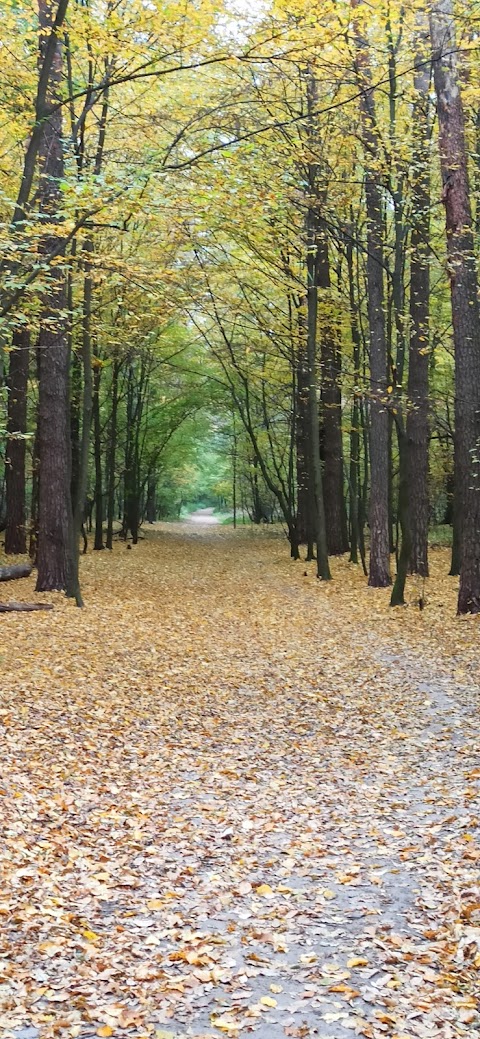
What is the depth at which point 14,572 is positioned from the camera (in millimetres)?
15445

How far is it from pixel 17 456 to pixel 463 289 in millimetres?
10934

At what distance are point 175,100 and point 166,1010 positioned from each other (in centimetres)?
1207

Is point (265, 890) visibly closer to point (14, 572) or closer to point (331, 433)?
point (14, 572)

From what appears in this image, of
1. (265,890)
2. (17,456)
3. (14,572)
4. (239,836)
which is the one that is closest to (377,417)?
(14,572)

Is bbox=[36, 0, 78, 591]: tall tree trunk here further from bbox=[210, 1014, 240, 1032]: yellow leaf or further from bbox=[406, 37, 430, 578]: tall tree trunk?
bbox=[210, 1014, 240, 1032]: yellow leaf

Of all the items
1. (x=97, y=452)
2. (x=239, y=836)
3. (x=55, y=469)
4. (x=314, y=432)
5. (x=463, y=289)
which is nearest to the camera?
(x=239, y=836)

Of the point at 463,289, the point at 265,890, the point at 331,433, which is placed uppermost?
the point at 463,289

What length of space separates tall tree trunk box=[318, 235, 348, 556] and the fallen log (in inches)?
313

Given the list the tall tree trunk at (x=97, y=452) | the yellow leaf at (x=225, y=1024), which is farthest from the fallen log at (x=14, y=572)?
the yellow leaf at (x=225, y=1024)

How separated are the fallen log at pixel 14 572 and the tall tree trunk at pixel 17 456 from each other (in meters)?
2.78

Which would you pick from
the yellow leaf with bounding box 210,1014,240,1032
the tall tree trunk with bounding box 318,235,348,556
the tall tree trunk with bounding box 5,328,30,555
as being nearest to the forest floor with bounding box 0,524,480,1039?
the yellow leaf with bounding box 210,1014,240,1032

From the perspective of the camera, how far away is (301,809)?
5.55 meters

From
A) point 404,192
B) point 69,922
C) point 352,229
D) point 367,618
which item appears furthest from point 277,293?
point 69,922

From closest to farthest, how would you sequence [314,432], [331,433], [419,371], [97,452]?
[419,371]
[314,432]
[331,433]
[97,452]
